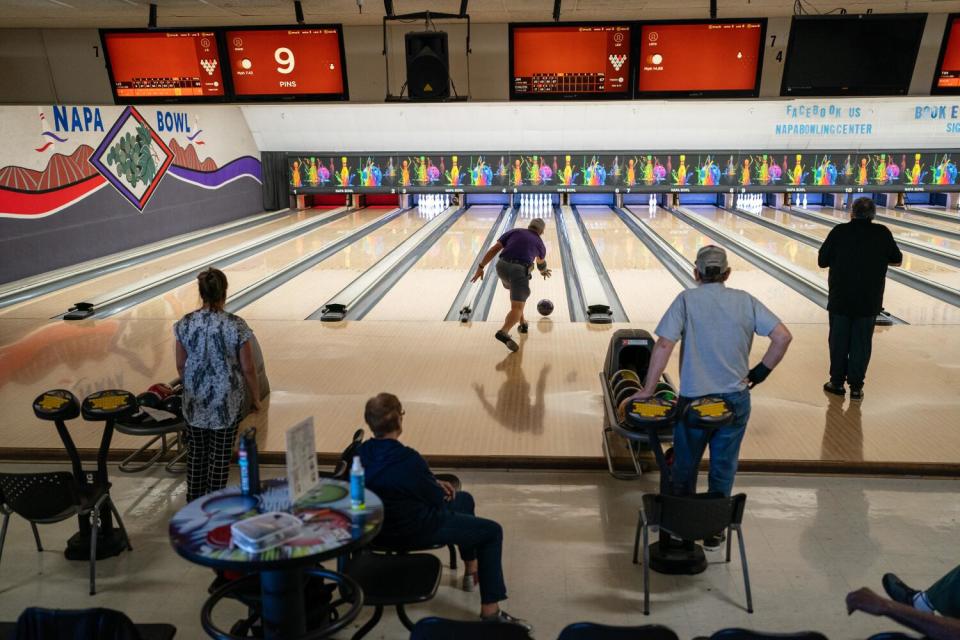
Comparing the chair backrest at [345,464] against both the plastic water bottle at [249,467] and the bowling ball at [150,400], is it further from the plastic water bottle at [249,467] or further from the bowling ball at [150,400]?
the bowling ball at [150,400]

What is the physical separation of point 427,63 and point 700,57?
1.88m

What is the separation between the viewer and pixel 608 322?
6.78 m

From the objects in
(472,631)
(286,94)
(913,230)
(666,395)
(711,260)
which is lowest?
(913,230)

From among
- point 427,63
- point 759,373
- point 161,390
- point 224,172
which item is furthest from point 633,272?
point 224,172

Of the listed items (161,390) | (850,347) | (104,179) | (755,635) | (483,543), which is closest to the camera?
(755,635)

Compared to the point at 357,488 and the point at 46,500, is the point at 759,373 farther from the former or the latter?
the point at 46,500

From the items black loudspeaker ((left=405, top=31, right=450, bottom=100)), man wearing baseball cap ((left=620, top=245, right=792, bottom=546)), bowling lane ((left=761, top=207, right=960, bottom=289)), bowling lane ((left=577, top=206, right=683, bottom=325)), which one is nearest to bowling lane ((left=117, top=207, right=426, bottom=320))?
black loudspeaker ((left=405, top=31, right=450, bottom=100))

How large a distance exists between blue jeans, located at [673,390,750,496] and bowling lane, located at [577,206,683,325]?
386 cm

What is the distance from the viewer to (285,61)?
18.5 feet

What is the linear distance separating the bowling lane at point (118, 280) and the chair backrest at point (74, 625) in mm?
6094

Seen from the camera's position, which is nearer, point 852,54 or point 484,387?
point 484,387

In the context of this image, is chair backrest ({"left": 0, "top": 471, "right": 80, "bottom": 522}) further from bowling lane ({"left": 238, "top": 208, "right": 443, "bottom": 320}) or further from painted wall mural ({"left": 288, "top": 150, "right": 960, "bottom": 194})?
painted wall mural ({"left": 288, "top": 150, "right": 960, "bottom": 194})

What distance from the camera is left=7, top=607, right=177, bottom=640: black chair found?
5.95ft

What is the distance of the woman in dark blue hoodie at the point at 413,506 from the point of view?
8.06ft
